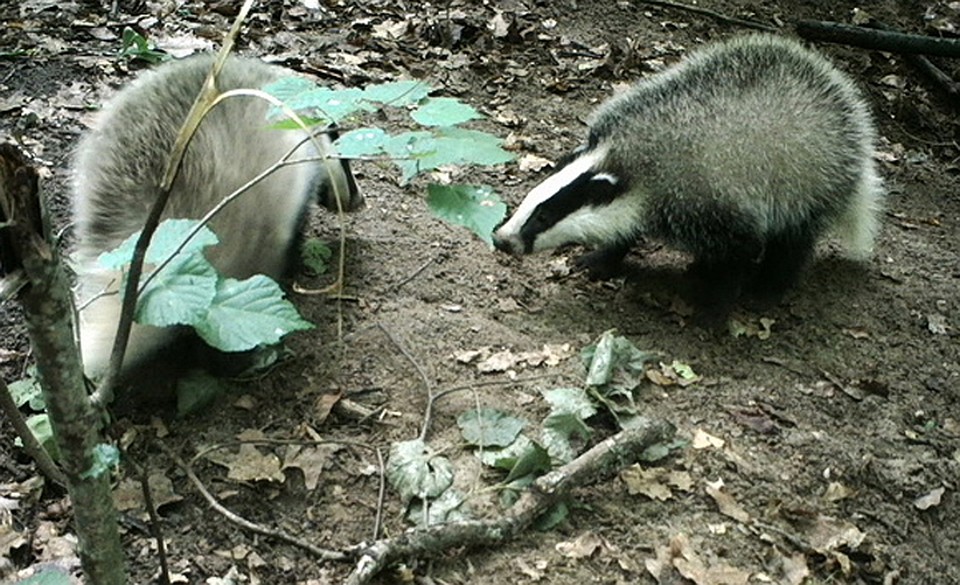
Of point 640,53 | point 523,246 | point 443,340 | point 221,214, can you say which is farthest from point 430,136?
point 640,53

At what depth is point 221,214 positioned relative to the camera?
3344 mm

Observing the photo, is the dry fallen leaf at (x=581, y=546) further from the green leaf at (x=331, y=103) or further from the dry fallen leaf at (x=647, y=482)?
the green leaf at (x=331, y=103)

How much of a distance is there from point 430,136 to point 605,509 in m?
1.45

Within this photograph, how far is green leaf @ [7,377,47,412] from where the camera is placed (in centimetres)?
334

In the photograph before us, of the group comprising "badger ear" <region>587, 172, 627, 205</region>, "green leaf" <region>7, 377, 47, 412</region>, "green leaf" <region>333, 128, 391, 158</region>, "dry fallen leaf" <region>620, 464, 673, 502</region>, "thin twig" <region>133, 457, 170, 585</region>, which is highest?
"green leaf" <region>333, 128, 391, 158</region>

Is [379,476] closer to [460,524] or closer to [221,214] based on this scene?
[460,524]

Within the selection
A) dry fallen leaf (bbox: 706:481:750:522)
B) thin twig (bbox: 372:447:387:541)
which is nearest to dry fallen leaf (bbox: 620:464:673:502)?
dry fallen leaf (bbox: 706:481:750:522)

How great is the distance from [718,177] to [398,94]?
8.08 ft

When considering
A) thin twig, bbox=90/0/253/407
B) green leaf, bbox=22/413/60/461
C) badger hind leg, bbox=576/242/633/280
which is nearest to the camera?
thin twig, bbox=90/0/253/407

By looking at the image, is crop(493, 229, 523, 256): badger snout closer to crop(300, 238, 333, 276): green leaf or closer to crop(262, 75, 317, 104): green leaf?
crop(300, 238, 333, 276): green leaf

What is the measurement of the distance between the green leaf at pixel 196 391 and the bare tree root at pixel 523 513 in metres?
0.86

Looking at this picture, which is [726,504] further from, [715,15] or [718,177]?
[715,15]

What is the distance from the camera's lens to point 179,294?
7.95ft

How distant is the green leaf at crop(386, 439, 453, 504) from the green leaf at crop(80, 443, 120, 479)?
4.20ft
